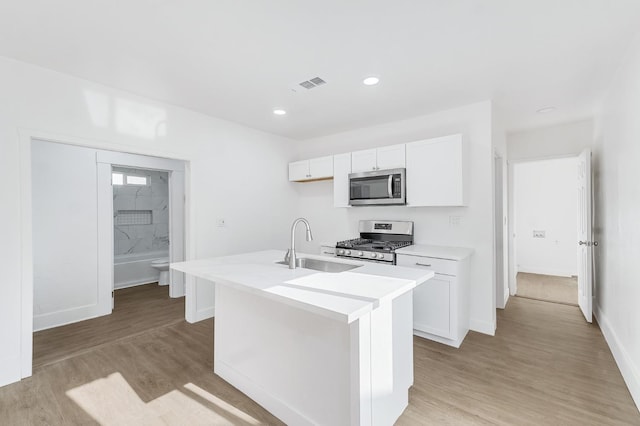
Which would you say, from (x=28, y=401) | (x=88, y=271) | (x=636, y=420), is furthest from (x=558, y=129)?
(x=88, y=271)

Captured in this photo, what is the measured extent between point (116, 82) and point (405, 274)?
2.93 meters

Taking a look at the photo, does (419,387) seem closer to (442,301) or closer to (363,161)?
(442,301)

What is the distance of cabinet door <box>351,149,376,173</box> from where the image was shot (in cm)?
364

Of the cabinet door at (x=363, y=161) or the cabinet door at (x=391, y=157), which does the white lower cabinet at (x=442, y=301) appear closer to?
the cabinet door at (x=391, y=157)

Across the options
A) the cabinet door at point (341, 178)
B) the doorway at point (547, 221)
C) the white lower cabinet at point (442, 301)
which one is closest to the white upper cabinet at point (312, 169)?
the cabinet door at point (341, 178)

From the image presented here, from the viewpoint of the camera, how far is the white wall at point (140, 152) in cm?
228

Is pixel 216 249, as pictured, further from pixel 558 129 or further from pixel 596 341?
pixel 558 129

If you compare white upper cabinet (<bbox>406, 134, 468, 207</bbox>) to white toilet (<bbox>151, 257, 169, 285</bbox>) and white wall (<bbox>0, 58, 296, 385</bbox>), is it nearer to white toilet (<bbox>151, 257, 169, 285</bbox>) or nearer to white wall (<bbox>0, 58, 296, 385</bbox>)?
white wall (<bbox>0, 58, 296, 385</bbox>)

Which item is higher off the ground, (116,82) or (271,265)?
(116,82)

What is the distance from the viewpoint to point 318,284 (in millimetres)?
1679

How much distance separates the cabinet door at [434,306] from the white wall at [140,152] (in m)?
2.26

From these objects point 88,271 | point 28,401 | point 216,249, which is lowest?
point 28,401

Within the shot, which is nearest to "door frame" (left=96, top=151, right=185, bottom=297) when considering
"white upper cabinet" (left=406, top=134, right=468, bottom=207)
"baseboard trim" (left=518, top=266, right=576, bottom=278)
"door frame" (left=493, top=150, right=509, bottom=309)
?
"white upper cabinet" (left=406, top=134, right=468, bottom=207)

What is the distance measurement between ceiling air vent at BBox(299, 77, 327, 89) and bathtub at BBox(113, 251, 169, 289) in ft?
15.1
